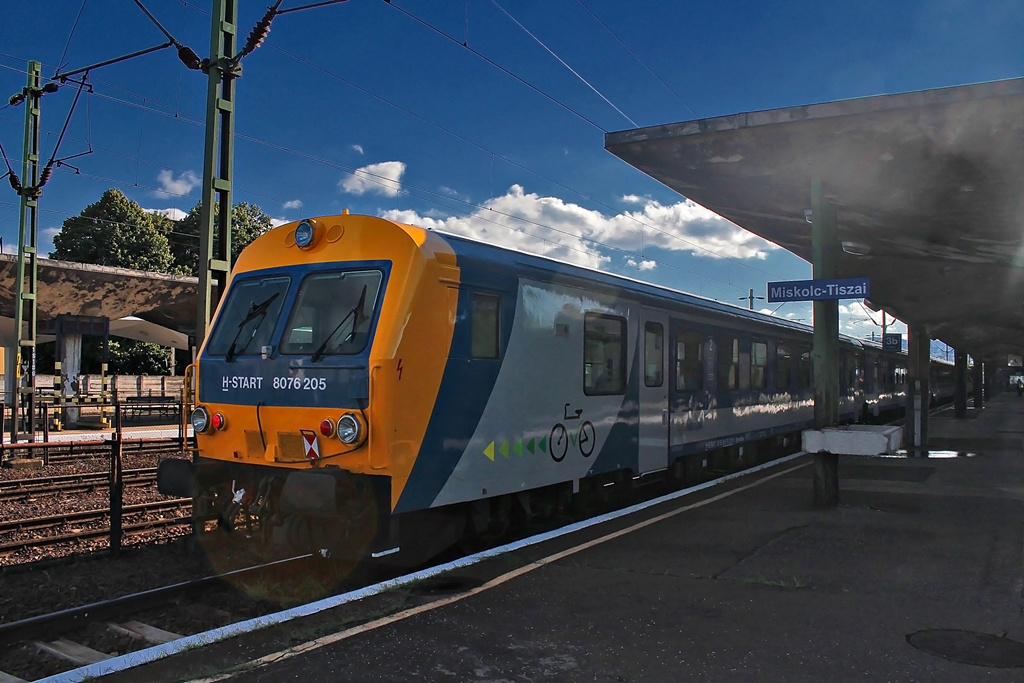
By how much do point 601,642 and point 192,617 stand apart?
3.19 meters

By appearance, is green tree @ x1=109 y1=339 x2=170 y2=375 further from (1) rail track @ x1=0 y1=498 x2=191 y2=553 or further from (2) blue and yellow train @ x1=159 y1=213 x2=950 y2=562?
(2) blue and yellow train @ x1=159 y1=213 x2=950 y2=562

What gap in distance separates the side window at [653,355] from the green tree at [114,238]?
125 ft

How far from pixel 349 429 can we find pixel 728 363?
820cm

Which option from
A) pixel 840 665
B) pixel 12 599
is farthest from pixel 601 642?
pixel 12 599

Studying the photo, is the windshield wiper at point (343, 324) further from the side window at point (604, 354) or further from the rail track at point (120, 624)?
the side window at point (604, 354)

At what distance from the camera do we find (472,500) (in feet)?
24.0

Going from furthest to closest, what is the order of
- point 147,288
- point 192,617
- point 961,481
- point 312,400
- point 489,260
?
point 147,288, point 961,481, point 489,260, point 312,400, point 192,617

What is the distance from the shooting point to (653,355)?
34.3ft

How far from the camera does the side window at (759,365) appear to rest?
14180 millimetres

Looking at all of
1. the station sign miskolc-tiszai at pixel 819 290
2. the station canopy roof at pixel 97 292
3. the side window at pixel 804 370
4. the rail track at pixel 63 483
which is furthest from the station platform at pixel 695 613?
the station canopy roof at pixel 97 292

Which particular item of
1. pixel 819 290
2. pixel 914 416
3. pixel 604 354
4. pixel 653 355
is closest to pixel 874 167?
pixel 819 290

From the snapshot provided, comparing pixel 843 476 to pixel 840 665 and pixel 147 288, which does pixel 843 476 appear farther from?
pixel 147 288

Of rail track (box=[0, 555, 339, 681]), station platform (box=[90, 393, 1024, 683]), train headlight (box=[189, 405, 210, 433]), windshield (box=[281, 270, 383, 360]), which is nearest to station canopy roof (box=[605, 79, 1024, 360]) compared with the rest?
station platform (box=[90, 393, 1024, 683])

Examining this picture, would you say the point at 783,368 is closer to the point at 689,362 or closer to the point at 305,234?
the point at 689,362
